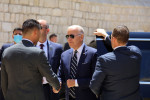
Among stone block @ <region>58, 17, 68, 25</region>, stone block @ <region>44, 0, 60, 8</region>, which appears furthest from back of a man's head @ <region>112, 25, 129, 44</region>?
stone block @ <region>58, 17, 68, 25</region>

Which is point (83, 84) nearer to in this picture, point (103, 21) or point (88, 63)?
point (88, 63)

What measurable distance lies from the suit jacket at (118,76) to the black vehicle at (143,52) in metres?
0.37

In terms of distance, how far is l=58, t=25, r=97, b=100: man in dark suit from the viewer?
383 centimetres

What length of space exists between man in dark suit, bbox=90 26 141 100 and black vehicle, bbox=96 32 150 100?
35 cm

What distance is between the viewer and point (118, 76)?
9.99 ft

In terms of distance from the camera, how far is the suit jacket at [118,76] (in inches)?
120

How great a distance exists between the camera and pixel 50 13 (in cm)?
1370

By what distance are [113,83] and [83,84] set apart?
0.81 metres

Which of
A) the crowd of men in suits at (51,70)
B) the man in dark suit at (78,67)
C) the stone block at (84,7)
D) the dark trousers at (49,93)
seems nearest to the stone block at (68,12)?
the stone block at (84,7)

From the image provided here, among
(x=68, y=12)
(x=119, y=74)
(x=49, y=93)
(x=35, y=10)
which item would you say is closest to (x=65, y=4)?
(x=68, y=12)

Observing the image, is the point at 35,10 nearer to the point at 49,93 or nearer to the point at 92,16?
the point at 92,16

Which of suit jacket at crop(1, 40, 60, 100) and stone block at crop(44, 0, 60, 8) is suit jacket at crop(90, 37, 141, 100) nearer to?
suit jacket at crop(1, 40, 60, 100)

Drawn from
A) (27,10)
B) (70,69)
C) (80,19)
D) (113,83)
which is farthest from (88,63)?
(80,19)

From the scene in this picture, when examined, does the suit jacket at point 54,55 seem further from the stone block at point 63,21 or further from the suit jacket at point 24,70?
Result: the stone block at point 63,21
